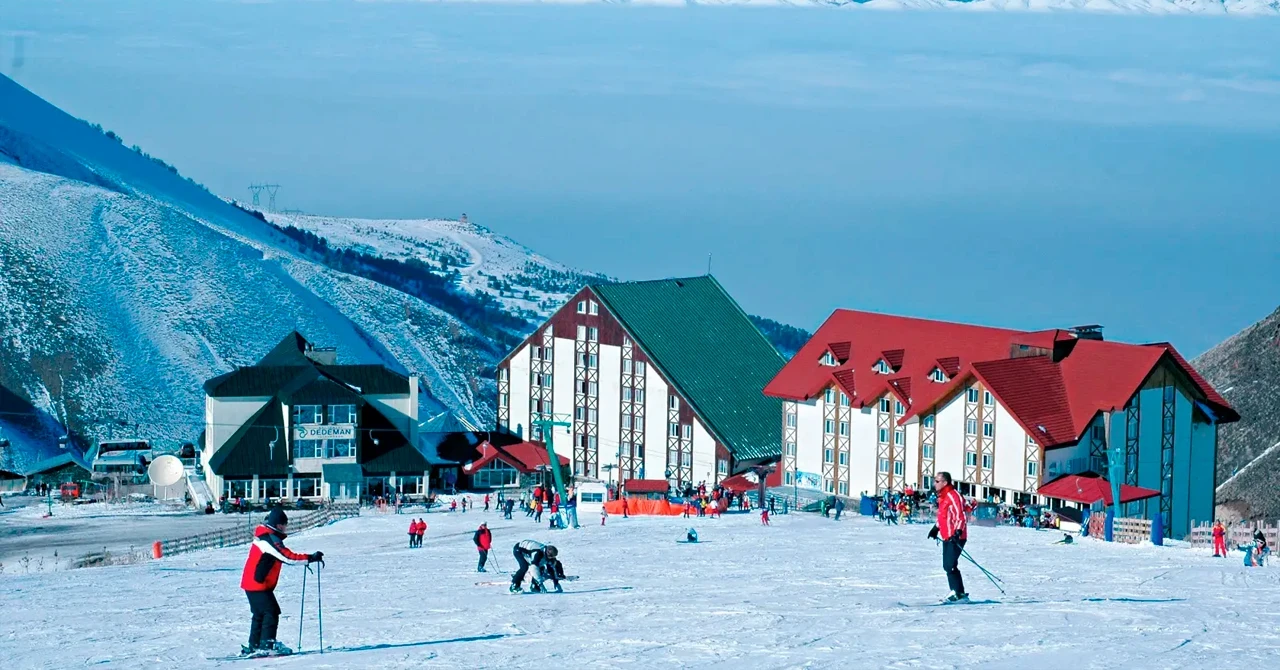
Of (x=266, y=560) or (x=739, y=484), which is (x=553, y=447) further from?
(x=266, y=560)

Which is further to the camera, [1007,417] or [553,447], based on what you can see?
[553,447]

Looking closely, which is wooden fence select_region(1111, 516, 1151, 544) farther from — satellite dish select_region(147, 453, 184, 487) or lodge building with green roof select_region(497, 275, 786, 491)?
satellite dish select_region(147, 453, 184, 487)

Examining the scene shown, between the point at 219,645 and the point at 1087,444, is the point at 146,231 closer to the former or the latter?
the point at 1087,444

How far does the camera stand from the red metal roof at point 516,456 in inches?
3216

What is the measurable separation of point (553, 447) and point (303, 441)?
11832 mm

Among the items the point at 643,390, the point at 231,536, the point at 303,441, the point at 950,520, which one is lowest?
the point at 231,536

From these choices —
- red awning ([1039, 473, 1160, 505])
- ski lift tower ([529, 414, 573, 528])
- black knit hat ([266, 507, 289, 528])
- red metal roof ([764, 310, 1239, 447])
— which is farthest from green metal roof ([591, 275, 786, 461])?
black knit hat ([266, 507, 289, 528])

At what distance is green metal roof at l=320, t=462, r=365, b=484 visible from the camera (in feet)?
257

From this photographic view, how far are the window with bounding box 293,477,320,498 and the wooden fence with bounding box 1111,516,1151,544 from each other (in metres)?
41.6

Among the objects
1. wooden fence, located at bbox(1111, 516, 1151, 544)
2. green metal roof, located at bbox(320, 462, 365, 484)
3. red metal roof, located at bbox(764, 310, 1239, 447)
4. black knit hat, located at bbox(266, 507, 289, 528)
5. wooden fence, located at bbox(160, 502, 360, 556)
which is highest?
red metal roof, located at bbox(764, 310, 1239, 447)

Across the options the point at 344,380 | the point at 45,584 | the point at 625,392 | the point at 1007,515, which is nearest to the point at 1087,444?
the point at 1007,515

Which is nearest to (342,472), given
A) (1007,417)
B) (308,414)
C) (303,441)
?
(303,441)

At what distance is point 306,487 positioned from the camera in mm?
77938

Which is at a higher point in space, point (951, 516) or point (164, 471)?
point (951, 516)
